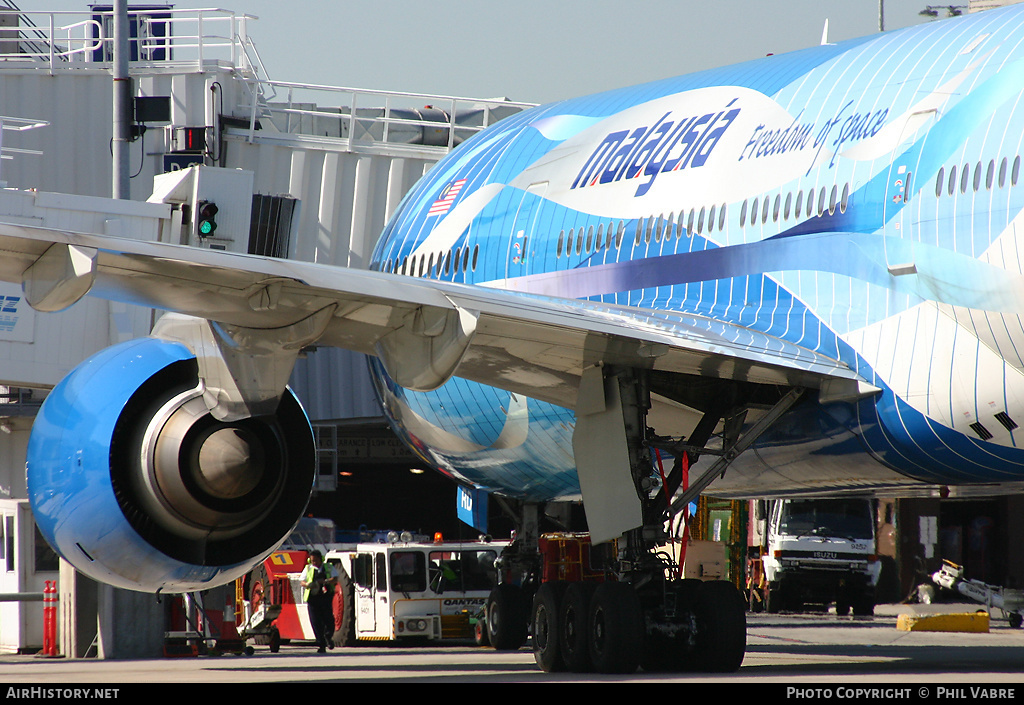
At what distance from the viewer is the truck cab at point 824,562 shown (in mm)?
22828

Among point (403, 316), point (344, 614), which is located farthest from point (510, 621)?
point (403, 316)

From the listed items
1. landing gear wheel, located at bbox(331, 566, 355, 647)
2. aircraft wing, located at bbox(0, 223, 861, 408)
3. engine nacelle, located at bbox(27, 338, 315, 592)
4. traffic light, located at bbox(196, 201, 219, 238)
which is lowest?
landing gear wheel, located at bbox(331, 566, 355, 647)

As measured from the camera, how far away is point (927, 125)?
8.07m

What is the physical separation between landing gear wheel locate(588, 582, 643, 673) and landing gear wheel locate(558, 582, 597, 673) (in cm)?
33

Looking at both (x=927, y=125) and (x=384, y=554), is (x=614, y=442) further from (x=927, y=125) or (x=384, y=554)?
(x=384, y=554)

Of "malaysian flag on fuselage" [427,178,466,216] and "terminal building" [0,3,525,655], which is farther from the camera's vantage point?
"terminal building" [0,3,525,655]

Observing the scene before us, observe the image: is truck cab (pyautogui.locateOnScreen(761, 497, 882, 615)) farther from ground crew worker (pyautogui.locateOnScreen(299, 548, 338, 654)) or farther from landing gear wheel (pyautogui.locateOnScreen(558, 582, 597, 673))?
landing gear wheel (pyautogui.locateOnScreen(558, 582, 597, 673))

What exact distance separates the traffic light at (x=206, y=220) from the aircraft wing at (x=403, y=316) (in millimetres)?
6494

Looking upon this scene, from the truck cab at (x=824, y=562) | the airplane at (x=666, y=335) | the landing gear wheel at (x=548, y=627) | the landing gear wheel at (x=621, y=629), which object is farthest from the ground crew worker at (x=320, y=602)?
the truck cab at (x=824, y=562)

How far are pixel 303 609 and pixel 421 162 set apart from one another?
8.68 metres

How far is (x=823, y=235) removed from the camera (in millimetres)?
8570

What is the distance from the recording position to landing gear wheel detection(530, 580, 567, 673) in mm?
9742

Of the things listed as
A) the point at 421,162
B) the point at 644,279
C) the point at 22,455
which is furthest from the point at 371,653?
the point at 421,162

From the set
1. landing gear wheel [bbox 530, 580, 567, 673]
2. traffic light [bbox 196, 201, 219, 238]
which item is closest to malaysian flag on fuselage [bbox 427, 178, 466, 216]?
traffic light [bbox 196, 201, 219, 238]
